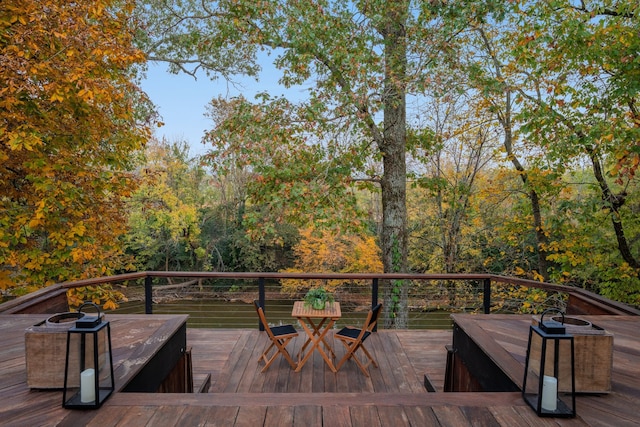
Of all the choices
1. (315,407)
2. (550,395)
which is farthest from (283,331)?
(550,395)

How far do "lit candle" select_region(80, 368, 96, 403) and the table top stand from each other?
192 cm

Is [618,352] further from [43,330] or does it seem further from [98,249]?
[98,249]

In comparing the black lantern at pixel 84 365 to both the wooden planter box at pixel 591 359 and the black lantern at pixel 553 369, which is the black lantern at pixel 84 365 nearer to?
the black lantern at pixel 553 369

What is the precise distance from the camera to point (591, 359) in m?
1.64

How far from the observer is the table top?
340cm

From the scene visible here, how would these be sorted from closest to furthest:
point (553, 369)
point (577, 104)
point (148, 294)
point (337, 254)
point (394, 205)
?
point (553, 369) < point (148, 294) < point (577, 104) < point (394, 205) < point (337, 254)

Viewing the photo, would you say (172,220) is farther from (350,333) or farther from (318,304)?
(350,333)

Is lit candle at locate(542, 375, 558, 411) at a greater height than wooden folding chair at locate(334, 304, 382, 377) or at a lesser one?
greater

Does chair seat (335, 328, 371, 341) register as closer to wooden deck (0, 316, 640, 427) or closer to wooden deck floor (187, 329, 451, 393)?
wooden deck floor (187, 329, 451, 393)

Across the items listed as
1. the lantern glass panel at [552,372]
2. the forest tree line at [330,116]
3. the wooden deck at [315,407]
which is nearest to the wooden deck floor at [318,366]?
the wooden deck at [315,407]

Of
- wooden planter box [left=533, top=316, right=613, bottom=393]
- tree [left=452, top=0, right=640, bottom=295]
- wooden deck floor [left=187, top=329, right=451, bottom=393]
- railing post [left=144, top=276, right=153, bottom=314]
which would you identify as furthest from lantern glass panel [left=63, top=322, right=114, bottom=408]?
tree [left=452, top=0, right=640, bottom=295]

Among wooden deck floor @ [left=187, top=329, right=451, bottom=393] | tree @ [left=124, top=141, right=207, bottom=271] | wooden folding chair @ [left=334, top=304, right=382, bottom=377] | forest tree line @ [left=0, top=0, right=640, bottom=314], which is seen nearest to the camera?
wooden deck floor @ [left=187, top=329, right=451, bottom=393]

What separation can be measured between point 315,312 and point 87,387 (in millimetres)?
2125

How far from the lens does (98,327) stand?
63.9 inches
